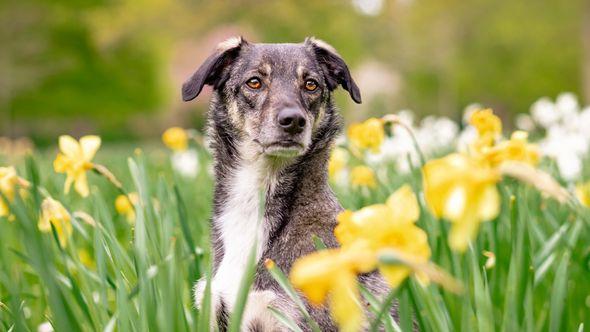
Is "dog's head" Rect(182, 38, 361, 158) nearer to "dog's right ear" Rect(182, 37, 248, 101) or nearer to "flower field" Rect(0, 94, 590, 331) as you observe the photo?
"dog's right ear" Rect(182, 37, 248, 101)

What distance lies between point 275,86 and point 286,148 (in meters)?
0.38

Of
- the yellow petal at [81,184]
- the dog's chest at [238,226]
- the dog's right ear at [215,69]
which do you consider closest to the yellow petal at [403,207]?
the dog's chest at [238,226]

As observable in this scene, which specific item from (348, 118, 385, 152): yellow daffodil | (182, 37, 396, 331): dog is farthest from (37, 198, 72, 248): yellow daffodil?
(348, 118, 385, 152): yellow daffodil

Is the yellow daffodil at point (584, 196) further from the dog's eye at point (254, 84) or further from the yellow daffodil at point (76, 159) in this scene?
the yellow daffodil at point (76, 159)

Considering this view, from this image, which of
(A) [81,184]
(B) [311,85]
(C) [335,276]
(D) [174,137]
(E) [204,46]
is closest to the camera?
(C) [335,276]

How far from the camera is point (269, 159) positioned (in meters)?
3.11

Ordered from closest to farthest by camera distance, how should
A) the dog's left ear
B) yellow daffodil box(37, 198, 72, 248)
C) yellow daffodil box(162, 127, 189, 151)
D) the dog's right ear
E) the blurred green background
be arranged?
yellow daffodil box(37, 198, 72, 248) < the dog's right ear < the dog's left ear < yellow daffodil box(162, 127, 189, 151) < the blurred green background

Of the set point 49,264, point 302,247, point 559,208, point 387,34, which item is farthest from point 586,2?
point 387,34

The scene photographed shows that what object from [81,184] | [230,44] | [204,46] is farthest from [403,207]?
[204,46]

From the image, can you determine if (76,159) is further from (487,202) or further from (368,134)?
(487,202)

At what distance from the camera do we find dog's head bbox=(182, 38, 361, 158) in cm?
295

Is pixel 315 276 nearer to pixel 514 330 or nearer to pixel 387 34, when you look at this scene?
pixel 514 330

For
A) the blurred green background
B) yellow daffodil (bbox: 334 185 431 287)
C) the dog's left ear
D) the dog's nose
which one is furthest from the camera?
the blurred green background

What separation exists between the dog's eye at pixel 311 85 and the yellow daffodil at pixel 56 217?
1.33 meters
